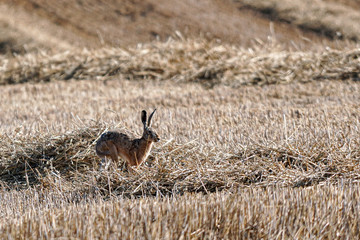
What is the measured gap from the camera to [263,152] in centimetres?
461

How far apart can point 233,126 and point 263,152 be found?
1.39 meters

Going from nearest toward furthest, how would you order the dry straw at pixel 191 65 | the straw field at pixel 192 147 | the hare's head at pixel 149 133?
the straw field at pixel 192 147 < the hare's head at pixel 149 133 < the dry straw at pixel 191 65

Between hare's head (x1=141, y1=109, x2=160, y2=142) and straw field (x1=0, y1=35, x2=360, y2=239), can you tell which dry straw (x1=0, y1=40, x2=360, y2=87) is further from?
hare's head (x1=141, y1=109, x2=160, y2=142)

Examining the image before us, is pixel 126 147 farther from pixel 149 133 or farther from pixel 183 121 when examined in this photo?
pixel 183 121

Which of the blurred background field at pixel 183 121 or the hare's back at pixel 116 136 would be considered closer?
the blurred background field at pixel 183 121

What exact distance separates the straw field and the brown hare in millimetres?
127

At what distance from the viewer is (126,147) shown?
4.28m

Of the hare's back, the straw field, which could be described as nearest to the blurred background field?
the straw field

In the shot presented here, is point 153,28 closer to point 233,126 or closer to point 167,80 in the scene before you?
point 167,80

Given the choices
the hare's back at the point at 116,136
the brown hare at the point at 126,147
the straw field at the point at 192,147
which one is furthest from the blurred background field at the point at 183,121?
the hare's back at the point at 116,136

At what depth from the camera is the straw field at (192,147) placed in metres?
3.18

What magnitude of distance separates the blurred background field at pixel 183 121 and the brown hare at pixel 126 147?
4.8 inches

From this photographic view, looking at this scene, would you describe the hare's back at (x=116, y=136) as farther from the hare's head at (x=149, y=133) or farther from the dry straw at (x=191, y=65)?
the dry straw at (x=191, y=65)

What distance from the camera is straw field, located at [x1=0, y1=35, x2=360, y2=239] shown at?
318 cm
